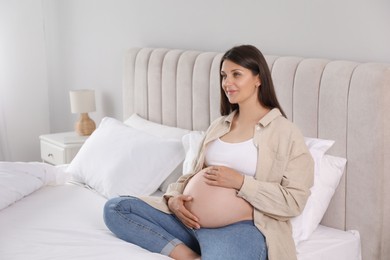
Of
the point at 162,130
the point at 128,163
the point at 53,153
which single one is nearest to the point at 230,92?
the point at 128,163

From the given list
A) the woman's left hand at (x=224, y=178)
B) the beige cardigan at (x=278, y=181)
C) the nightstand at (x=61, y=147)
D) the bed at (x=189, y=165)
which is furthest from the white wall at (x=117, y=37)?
the woman's left hand at (x=224, y=178)

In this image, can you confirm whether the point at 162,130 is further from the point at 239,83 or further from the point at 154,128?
the point at 239,83

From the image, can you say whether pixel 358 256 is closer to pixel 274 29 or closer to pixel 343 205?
pixel 343 205

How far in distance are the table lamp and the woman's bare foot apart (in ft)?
6.18

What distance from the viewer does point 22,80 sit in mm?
4395

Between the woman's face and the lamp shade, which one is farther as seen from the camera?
the lamp shade

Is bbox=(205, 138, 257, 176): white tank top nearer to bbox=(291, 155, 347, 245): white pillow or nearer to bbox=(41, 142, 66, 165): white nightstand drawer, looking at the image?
bbox=(291, 155, 347, 245): white pillow

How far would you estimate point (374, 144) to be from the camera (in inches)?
86.0

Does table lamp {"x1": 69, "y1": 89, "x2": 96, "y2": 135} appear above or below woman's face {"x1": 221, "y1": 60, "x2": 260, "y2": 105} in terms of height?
below

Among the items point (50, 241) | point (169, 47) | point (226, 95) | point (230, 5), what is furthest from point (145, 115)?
point (50, 241)

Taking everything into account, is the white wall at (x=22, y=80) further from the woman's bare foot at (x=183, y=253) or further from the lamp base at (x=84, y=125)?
the woman's bare foot at (x=183, y=253)

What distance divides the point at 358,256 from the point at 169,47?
156cm

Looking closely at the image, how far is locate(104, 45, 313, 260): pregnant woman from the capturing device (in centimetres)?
208

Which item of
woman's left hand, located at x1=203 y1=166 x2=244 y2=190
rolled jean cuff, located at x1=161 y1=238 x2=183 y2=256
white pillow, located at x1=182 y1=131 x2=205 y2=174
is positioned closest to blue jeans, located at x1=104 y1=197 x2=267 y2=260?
rolled jean cuff, located at x1=161 y1=238 x2=183 y2=256
